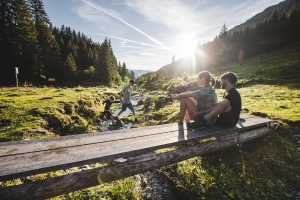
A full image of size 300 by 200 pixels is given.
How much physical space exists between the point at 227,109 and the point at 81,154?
13.7 ft

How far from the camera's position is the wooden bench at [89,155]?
2.74 m

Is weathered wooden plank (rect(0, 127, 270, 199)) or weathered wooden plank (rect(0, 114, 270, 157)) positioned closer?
weathered wooden plank (rect(0, 127, 270, 199))

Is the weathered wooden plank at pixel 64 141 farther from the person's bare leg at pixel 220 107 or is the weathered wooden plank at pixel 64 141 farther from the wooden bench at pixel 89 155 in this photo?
the person's bare leg at pixel 220 107

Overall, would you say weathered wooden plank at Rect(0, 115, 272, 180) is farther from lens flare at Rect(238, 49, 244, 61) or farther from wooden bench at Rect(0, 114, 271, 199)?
lens flare at Rect(238, 49, 244, 61)

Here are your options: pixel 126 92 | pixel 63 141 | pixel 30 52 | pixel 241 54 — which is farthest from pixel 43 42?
pixel 241 54

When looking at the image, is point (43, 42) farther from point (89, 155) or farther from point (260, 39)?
point (260, 39)

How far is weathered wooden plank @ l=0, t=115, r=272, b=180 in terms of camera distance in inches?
105

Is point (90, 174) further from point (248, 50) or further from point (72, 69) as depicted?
point (248, 50)

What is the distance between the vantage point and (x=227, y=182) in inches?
184

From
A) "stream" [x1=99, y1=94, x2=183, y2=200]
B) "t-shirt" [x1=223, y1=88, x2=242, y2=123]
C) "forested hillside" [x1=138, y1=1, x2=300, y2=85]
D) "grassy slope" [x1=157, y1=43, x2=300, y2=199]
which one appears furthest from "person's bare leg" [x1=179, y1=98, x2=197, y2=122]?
"forested hillside" [x1=138, y1=1, x2=300, y2=85]

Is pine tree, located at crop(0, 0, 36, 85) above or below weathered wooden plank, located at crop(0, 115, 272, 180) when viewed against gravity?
above

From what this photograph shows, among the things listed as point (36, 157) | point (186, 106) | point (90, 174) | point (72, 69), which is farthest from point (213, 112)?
point (72, 69)

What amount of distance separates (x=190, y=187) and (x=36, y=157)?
409cm

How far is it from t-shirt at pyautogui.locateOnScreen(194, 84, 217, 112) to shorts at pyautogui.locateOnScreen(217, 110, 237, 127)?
51 cm
